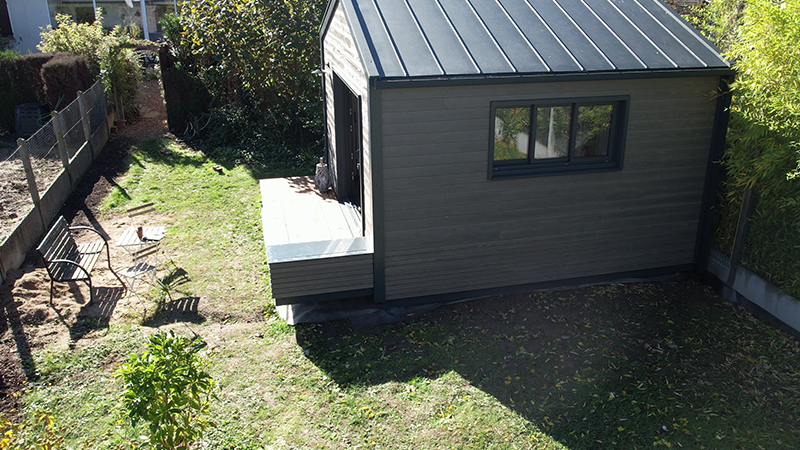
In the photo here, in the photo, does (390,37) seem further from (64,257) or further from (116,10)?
(116,10)

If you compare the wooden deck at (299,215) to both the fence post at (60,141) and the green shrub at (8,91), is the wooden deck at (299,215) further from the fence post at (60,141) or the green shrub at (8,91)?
the green shrub at (8,91)

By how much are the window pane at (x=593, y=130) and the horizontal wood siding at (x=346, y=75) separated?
2432 millimetres

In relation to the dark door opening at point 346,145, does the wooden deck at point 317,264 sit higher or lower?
lower

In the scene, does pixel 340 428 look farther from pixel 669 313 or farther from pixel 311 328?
pixel 669 313

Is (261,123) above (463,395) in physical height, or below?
above

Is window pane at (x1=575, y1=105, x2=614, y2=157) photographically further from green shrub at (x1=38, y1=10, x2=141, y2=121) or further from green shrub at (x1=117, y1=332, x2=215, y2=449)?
green shrub at (x1=38, y1=10, x2=141, y2=121)

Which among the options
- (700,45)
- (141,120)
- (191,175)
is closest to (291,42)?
(191,175)

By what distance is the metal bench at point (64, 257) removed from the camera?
6692mm

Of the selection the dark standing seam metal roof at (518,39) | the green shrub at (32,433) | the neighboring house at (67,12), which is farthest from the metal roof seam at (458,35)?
the neighboring house at (67,12)

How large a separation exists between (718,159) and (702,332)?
2123mm

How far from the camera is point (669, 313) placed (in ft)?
22.1

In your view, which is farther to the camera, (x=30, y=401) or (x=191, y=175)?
(x=191, y=175)

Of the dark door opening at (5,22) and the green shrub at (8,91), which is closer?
the green shrub at (8,91)

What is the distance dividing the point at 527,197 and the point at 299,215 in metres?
3.13
